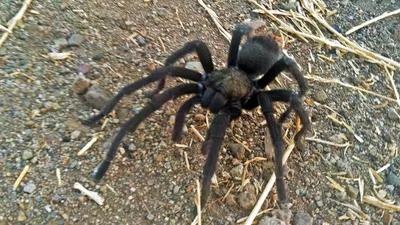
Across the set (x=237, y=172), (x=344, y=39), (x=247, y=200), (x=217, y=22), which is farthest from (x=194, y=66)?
(x=344, y=39)

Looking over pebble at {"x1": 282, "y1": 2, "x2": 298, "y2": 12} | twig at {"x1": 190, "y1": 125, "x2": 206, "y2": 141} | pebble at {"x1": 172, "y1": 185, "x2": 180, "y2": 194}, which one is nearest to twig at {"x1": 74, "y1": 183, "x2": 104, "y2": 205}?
pebble at {"x1": 172, "y1": 185, "x2": 180, "y2": 194}

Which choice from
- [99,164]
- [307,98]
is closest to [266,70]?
[307,98]

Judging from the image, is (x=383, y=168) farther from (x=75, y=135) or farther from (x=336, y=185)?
(x=75, y=135)

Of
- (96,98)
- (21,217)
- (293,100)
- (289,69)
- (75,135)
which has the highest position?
(289,69)

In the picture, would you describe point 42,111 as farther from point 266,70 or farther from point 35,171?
point 266,70

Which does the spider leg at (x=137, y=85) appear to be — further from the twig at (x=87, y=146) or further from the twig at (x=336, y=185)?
the twig at (x=336, y=185)

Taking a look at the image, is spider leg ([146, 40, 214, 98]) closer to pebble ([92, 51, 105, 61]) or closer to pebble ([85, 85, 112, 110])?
pebble ([85, 85, 112, 110])
